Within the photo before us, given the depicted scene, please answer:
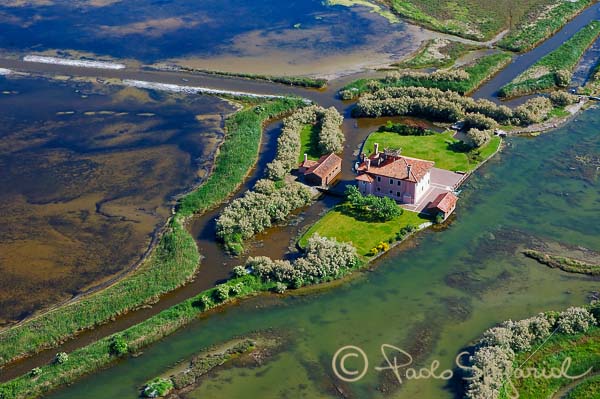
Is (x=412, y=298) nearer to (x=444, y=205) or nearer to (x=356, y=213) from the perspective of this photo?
(x=444, y=205)

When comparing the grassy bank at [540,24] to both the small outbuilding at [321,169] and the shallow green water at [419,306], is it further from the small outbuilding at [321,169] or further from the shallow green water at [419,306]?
the small outbuilding at [321,169]

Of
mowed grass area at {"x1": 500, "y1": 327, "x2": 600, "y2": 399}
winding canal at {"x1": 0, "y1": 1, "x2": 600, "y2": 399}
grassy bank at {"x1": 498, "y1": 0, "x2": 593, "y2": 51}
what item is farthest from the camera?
grassy bank at {"x1": 498, "y1": 0, "x2": 593, "y2": 51}

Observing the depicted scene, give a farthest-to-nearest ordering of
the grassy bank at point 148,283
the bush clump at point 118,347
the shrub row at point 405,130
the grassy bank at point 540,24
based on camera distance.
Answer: the grassy bank at point 540,24, the shrub row at point 405,130, the grassy bank at point 148,283, the bush clump at point 118,347

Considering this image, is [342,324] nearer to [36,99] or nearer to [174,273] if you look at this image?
[174,273]

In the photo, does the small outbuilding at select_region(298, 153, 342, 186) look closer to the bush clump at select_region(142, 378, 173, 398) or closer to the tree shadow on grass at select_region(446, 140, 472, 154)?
the tree shadow on grass at select_region(446, 140, 472, 154)
